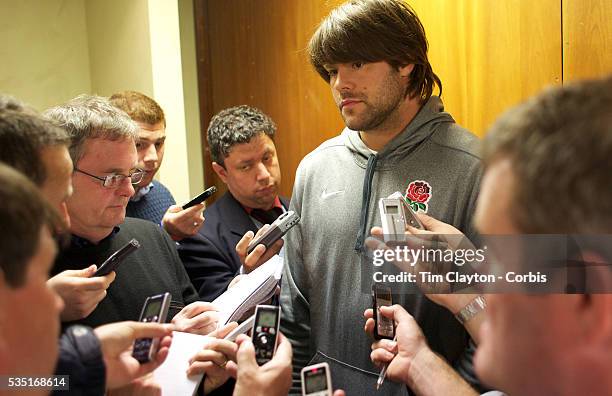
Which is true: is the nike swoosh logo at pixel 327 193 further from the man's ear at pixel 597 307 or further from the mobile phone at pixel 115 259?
the man's ear at pixel 597 307

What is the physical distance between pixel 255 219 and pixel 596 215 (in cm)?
172

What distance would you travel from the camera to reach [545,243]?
0.71 m

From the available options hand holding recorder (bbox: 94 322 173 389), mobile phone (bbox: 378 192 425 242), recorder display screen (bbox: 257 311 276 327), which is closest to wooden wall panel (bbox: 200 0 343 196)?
mobile phone (bbox: 378 192 425 242)

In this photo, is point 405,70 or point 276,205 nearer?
point 405,70

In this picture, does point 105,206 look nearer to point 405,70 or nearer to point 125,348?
point 125,348

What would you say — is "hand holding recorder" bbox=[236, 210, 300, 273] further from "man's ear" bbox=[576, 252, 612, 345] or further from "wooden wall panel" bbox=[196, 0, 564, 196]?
"man's ear" bbox=[576, 252, 612, 345]

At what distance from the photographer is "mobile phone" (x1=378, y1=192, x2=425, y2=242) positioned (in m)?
1.31

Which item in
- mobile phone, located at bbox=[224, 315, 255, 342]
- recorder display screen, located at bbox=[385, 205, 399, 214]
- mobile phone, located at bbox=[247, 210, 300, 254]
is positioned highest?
recorder display screen, located at bbox=[385, 205, 399, 214]

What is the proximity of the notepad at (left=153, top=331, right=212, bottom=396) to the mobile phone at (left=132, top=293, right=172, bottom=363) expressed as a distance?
127 millimetres

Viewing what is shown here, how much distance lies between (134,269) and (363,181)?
Answer: 652 millimetres

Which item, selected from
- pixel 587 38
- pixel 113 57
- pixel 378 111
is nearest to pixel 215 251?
pixel 378 111

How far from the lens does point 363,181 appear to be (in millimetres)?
1648

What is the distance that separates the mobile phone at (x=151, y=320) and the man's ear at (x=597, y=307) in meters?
0.71

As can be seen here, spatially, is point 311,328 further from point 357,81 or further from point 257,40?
point 257,40
